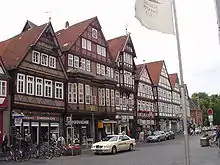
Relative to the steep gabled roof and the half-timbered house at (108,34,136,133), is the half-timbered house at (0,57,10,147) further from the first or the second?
the half-timbered house at (108,34,136,133)

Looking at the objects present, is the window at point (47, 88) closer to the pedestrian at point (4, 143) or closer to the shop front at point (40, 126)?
the shop front at point (40, 126)

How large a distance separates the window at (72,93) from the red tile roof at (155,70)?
31.8 m

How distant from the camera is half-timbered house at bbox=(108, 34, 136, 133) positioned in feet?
167

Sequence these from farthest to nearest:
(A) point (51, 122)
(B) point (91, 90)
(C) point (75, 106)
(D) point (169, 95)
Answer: (D) point (169, 95)
(B) point (91, 90)
(C) point (75, 106)
(A) point (51, 122)

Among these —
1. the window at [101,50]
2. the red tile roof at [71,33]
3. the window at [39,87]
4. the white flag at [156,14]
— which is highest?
the red tile roof at [71,33]

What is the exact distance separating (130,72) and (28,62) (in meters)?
24.3

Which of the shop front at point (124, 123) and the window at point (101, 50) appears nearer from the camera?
the window at point (101, 50)

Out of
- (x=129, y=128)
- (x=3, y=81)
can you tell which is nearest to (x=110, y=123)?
(x=129, y=128)

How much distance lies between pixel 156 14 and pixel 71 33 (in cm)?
3639

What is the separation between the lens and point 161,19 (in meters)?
8.43

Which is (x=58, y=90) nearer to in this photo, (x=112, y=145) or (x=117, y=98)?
(x=112, y=145)

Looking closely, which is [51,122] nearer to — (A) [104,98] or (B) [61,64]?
(B) [61,64]

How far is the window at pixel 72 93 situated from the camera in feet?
129

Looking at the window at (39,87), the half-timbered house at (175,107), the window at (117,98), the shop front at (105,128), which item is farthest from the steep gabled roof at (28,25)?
the half-timbered house at (175,107)
